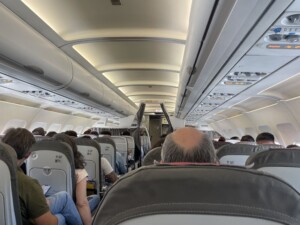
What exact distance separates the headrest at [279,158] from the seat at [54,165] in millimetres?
2421

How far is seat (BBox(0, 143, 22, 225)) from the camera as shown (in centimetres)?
219

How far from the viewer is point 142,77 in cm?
1036

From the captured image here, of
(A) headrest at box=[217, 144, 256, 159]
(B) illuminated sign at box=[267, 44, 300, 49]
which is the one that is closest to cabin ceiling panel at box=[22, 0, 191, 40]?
(B) illuminated sign at box=[267, 44, 300, 49]

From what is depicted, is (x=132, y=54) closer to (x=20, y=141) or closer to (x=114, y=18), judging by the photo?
(x=114, y=18)

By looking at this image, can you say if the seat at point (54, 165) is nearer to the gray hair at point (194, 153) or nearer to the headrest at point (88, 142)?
the headrest at point (88, 142)

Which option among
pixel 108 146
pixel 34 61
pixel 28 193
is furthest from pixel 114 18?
pixel 108 146

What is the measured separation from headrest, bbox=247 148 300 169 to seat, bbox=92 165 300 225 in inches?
77.6

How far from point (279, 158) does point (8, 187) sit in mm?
2423

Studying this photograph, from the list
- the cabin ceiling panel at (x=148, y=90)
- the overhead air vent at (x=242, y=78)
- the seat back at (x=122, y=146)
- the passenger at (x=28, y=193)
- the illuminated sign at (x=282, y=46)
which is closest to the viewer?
the passenger at (x=28, y=193)

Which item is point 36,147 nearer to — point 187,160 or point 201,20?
point 201,20

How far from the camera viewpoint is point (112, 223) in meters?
1.20

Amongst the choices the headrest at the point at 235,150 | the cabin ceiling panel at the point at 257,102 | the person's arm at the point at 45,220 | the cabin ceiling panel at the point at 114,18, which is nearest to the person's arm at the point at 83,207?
the person's arm at the point at 45,220

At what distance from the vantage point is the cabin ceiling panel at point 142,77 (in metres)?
9.41

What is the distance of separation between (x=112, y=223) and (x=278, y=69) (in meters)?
4.72
